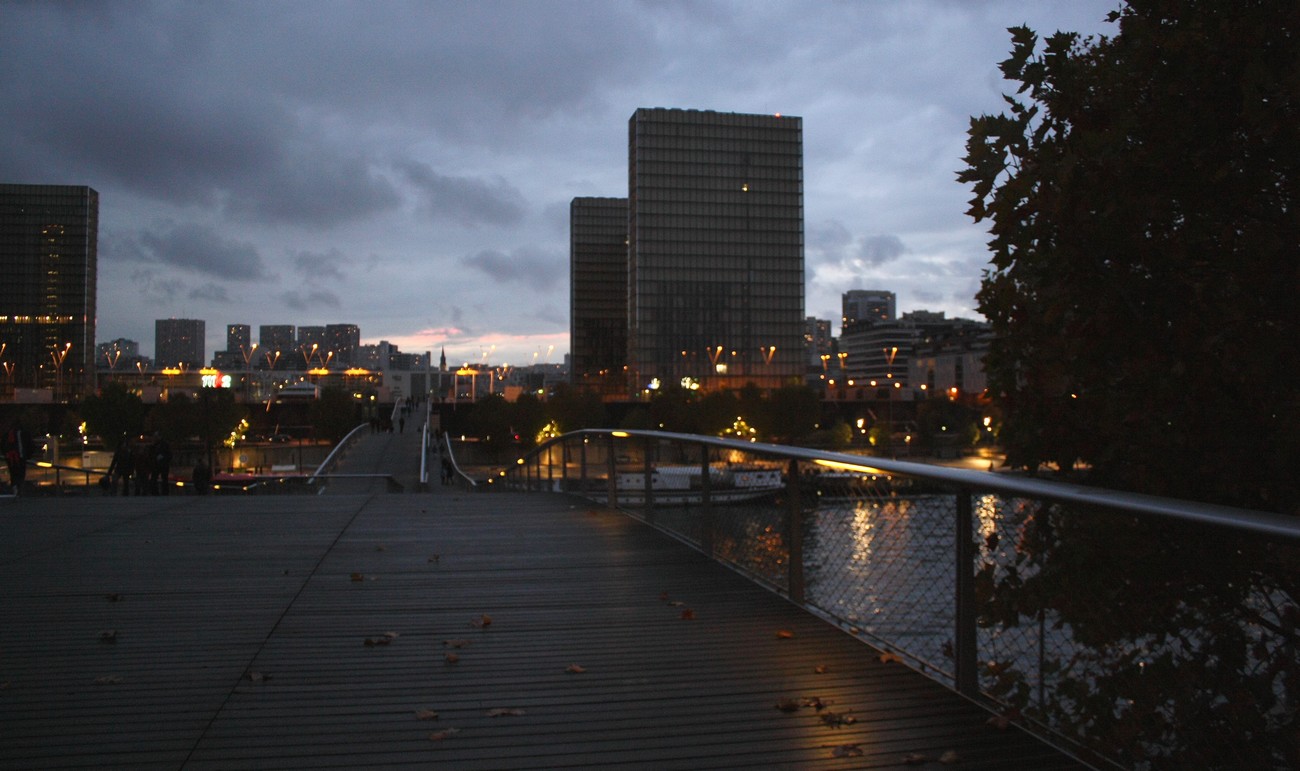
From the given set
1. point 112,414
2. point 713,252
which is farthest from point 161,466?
point 713,252

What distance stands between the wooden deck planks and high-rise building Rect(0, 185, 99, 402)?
522 feet

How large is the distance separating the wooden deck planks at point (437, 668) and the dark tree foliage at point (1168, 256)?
1.27 metres

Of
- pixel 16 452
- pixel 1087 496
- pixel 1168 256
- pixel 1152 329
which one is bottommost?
pixel 16 452

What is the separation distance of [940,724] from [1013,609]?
1.62ft

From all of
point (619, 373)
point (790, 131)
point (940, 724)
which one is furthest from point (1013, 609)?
point (619, 373)

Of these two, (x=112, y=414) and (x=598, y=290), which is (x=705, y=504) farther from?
(x=598, y=290)

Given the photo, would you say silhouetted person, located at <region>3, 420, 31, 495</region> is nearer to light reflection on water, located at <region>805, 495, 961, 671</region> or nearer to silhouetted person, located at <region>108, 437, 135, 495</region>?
silhouetted person, located at <region>108, 437, 135, 495</region>

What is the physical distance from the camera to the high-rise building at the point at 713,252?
117125 mm

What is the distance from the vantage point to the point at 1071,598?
3602mm

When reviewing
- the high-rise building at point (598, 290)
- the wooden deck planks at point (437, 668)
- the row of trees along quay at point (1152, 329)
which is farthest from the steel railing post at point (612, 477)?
the high-rise building at point (598, 290)

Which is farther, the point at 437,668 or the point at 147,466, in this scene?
the point at 147,466

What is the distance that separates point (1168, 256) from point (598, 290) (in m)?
173

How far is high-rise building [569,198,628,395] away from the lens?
166 m

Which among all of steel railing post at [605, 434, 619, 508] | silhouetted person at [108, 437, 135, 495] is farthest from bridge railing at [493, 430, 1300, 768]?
silhouetted person at [108, 437, 135, 495]
